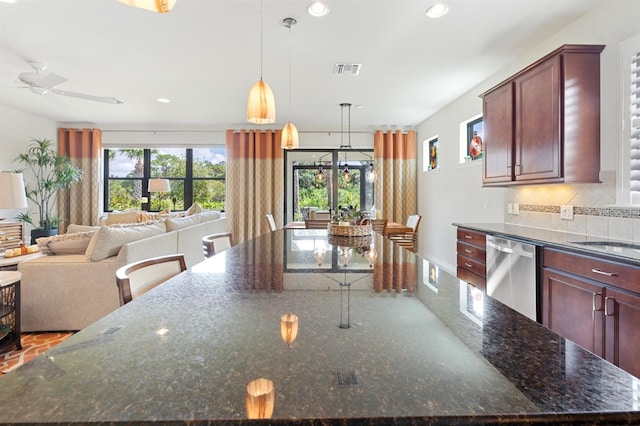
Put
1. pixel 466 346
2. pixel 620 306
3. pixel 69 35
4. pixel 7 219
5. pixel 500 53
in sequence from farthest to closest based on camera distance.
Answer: pixel 7 219 → pixel 500 53 → pixel 69 35 → pixel 620 306 → pixel 466 346

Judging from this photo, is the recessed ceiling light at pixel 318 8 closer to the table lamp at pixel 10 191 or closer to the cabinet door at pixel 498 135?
the cabinet door at pixel 498 135

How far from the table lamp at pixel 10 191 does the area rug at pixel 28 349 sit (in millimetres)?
1068

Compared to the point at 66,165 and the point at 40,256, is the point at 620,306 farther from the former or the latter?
the point at 66,165

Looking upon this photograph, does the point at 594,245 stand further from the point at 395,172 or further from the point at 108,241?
the point at 395,172

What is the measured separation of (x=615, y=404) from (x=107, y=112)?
7.12m

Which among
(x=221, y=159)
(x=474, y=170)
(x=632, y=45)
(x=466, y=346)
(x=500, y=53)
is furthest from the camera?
(x=221, y=159)

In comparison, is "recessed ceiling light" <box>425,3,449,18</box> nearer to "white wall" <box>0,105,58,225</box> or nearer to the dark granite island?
the dark granite island

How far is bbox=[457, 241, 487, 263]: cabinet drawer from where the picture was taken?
2988 mm

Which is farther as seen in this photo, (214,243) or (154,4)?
(214,243)

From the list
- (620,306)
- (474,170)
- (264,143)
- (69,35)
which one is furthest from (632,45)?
(264,143)

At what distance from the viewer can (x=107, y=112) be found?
234 inches

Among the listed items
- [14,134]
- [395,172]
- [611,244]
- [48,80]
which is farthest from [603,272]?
[14,134]

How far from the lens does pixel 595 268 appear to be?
6.14ft

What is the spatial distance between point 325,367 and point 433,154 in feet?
20.6
